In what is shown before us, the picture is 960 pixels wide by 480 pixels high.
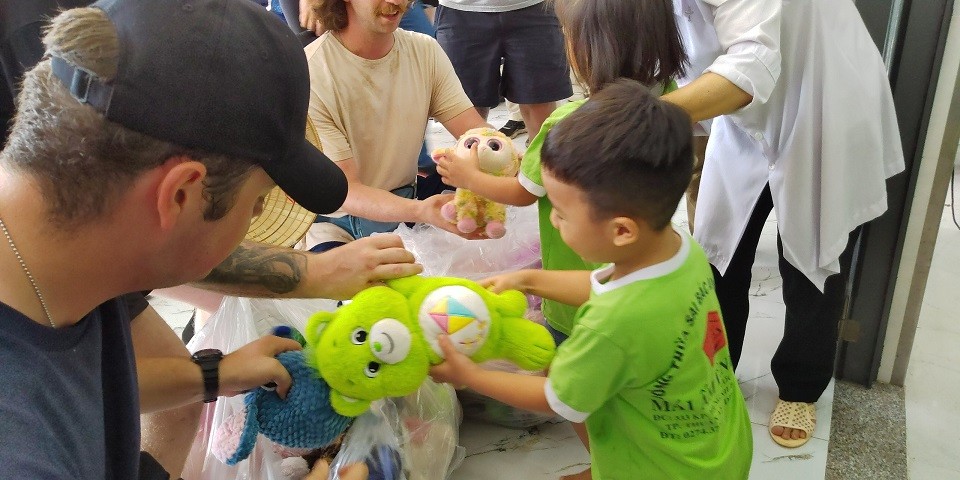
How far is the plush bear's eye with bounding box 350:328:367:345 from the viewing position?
106 cm

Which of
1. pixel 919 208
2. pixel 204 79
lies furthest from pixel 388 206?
pixel 919 208

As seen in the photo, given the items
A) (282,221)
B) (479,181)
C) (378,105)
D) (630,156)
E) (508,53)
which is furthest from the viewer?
(508,53)

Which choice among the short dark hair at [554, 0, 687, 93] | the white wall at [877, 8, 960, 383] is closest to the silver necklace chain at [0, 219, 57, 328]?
the short dark hair at [554, 0, 687, 93]

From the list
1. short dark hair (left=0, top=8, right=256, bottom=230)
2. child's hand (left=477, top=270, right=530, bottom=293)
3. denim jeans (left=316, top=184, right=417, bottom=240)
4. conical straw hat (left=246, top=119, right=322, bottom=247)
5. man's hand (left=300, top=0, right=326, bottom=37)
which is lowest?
denim jeans (left=316, top=184, right=417, bottom=240)

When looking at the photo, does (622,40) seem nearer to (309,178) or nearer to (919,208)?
(309,178)

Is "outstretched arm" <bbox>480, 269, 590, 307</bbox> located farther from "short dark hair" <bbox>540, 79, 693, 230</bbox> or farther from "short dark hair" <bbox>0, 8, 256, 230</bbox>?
"short dark hair" <bbox>0, 8, 256, 230</bbox>

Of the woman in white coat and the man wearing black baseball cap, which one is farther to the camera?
the woman in white coat

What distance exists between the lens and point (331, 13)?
1.66 m

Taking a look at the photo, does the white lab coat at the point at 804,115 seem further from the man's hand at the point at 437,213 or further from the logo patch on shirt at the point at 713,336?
the man's hand at the point at 437,213

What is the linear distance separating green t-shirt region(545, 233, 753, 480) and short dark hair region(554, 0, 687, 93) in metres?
0.36

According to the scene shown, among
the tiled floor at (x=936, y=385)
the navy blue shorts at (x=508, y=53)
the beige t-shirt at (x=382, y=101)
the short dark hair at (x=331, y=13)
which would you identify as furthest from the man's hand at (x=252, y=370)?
the navy blue shorts at (x=508, y=53)

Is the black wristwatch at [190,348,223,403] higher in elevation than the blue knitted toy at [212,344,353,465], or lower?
higher

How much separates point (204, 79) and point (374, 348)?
514 millimetres

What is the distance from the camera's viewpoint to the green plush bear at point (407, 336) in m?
1.06
